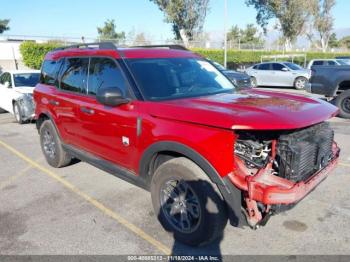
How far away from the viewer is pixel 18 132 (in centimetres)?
905

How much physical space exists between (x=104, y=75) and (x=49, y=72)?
1900 millimetres

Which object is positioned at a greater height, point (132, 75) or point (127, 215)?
point (132, 75)

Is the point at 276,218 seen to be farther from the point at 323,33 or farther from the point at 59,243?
the point at 323,33

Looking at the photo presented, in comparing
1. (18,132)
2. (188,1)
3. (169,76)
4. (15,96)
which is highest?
(188,1)

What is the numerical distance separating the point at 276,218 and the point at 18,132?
7.29 m

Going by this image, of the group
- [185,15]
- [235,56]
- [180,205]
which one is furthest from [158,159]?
[185,15]

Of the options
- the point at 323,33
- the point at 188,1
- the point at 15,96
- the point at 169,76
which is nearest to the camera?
the point at 169,76

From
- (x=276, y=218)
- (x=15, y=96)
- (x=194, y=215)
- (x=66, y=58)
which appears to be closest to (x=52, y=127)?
(x=66, y=58)

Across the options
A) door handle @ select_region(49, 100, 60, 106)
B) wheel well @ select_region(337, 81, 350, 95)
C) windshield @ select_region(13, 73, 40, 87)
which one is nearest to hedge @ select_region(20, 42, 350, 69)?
windshield @ select_region(13, 73, 40, 87)

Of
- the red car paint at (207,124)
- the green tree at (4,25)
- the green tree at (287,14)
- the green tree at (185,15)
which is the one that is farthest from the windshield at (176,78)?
the green tree at (4,25)

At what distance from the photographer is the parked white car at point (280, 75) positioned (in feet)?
59.2

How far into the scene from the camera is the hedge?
22.5 meters

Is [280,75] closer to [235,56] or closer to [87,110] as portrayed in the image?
[235,56]

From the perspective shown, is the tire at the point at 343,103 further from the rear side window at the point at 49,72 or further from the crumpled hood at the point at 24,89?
the crumpled hood at the point at 24,89
